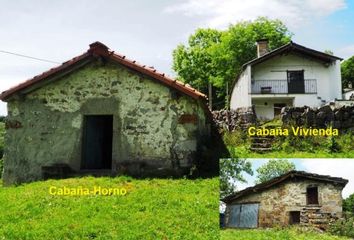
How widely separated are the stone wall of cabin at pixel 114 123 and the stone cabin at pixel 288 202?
5.47 metres

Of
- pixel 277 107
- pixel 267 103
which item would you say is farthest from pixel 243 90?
pixel 277 107

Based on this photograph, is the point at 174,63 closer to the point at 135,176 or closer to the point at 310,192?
the point at 135,176

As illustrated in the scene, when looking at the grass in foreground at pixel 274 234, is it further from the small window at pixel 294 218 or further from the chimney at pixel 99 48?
the chimney at pixel 99 48

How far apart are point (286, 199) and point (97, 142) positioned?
8.00 meters

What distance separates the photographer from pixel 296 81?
89.2ft

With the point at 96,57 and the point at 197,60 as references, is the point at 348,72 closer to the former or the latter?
the point at 197,60

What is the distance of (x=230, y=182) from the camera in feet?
20.7

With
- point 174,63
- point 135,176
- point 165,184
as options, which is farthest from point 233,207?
point 174,63

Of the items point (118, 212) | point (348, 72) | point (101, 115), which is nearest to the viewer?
point (118, 212)

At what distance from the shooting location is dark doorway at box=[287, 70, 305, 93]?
27.1 m

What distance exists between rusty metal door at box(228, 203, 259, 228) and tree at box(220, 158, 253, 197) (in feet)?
0.79

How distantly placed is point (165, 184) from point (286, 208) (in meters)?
4.94

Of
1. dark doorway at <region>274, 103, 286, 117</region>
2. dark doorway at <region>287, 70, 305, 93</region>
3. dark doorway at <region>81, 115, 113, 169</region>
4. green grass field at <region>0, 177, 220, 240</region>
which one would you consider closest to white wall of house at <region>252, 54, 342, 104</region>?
dark doorway at <region>287, 70, 305, 93</region>

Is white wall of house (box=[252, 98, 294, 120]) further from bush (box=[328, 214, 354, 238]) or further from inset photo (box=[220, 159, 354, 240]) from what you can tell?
bush (box=[328, 214, 354, 238])
